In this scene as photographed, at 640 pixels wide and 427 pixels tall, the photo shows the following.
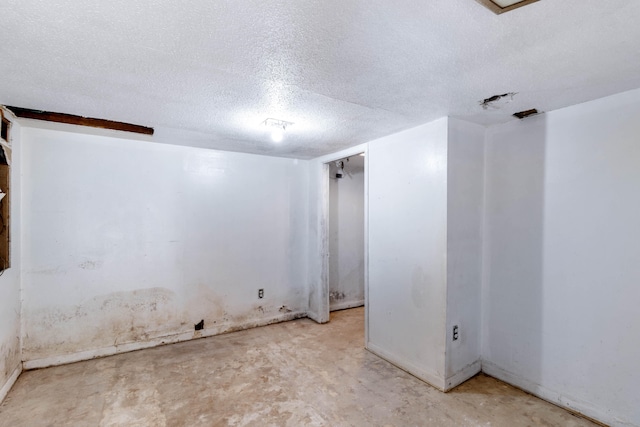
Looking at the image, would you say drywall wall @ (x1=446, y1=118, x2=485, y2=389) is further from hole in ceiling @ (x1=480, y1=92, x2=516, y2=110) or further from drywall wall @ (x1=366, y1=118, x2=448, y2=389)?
hole in ceiling @ (x1=480, y1=92, x2=516, y2=110)

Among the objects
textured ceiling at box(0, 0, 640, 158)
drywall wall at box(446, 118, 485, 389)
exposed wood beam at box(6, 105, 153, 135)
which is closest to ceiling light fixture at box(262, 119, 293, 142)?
textured ceiling at box(0, 0, 640, 158)

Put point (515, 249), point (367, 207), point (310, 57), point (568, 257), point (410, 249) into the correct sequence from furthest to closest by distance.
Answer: point (367, 207) < point (410, 249) < point (515, 249) < point (568, 257) < point (310, 57)

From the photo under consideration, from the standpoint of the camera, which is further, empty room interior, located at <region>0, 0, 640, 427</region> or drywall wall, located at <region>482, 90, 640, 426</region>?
drywall wall, located at <region>482, 90, 640, 426</region>

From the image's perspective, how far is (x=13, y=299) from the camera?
8.57ft

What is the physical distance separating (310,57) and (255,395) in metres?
2.45

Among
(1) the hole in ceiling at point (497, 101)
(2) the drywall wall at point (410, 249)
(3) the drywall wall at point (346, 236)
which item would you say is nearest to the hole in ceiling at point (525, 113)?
(1) the hole in ceiling at point (497, 101)

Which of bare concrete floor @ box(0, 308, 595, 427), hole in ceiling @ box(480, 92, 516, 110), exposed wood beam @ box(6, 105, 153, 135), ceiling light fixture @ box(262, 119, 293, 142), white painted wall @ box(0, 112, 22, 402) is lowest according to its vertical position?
bare concrete floor @ box(0, 308, 595, 427)

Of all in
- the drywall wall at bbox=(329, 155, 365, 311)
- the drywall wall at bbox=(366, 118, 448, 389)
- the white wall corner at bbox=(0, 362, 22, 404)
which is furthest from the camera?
the drywall wall at bbox=(329, 155, 365, 311)

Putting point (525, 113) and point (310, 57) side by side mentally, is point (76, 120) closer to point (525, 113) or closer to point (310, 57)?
Result: point (310, 57)

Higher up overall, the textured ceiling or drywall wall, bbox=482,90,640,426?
the textured ceiling

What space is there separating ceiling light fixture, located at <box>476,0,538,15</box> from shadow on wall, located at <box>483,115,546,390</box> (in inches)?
63.3

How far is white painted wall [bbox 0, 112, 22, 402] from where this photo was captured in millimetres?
2383

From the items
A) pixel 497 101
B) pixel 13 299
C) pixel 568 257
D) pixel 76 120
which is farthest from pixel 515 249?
pixel 13 299

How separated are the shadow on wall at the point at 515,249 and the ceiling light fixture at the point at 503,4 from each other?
63.3 inches
